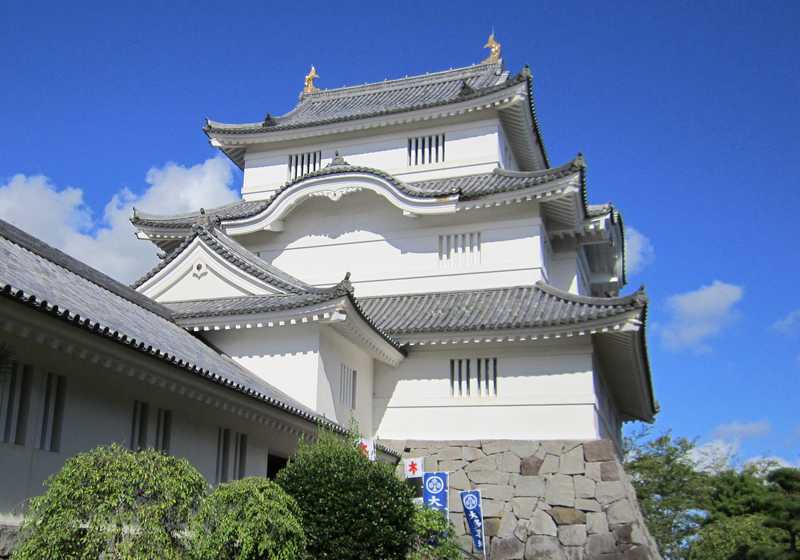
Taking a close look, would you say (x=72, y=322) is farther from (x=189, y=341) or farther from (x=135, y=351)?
(x=189, y=341)

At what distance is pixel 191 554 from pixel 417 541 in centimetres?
583

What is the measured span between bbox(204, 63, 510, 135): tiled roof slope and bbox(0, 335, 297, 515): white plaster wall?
37.8ft

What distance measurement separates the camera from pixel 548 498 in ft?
50.0

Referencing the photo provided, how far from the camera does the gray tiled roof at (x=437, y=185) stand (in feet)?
57.3

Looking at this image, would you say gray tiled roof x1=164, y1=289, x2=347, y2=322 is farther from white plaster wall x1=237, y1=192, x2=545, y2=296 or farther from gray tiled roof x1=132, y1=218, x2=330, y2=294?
white plaster wall x1=237, y1=192, x2=545, y2=296

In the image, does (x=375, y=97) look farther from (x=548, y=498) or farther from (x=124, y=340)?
(x=124, y=340)

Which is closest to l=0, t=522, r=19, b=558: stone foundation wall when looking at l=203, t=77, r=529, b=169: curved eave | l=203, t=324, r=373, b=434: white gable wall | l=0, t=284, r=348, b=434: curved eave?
l=0, t=284, r=348, b=434: curved eave

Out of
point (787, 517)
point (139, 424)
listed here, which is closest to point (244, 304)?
point (139, 424)

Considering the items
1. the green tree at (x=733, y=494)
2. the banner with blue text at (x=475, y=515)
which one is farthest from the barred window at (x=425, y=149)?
the green tree at (x=733, y=494)

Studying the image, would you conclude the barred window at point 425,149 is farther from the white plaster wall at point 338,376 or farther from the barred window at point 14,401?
the barred window at point 14,401

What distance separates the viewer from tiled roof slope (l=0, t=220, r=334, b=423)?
834 centimetres

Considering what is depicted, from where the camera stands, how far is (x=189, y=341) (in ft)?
43.8

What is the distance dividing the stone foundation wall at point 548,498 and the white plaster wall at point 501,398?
0.39m

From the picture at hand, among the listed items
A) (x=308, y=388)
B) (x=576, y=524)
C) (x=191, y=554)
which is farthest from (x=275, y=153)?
(x=191, y=554)
